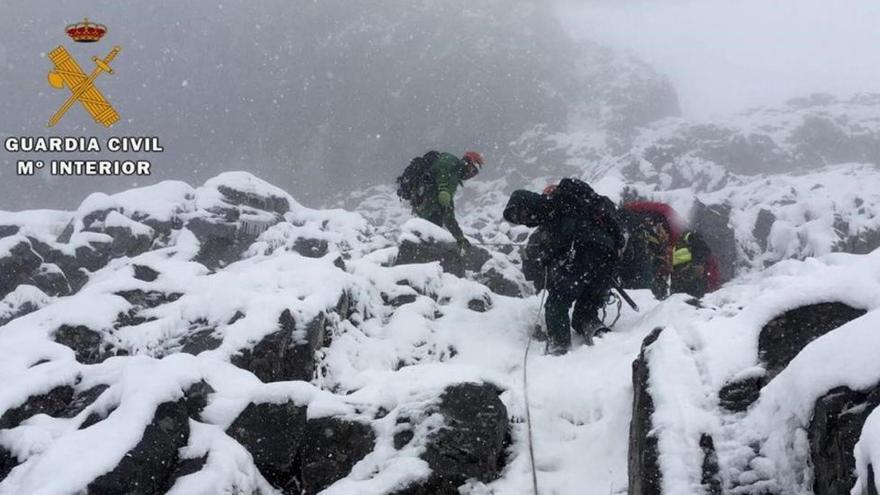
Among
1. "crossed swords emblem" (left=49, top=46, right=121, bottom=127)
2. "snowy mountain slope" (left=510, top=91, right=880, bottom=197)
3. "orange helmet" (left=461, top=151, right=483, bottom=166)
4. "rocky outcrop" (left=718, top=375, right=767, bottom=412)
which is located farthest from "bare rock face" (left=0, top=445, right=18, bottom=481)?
"snowy mountain slope" (left=510, top=91, right=880, bottom=197)

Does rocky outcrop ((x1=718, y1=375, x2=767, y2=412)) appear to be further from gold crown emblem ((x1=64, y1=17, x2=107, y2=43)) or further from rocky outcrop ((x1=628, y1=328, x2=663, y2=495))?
gold crown emblem ((x1=64, y1=17, x2=107, y2=43))

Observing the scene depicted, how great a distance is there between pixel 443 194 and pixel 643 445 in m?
7.18

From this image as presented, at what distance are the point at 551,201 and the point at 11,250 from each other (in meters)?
9.11

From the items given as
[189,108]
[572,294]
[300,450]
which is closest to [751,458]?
[300,450]

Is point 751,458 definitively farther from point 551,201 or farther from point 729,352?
point 551,201

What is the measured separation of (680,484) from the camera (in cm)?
301

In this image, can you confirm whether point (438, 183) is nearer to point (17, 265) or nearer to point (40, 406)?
point (40, 406)

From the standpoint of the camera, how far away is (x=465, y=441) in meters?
4.05

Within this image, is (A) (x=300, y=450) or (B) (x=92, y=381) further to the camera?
(B) (x=92, y=381)

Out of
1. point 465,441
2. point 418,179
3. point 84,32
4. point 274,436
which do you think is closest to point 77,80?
point 84,32

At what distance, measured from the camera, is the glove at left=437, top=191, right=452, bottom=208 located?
33.4 feet

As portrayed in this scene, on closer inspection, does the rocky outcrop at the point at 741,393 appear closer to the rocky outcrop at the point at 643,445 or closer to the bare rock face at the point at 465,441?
the rocky outcrop at the point at 643,445

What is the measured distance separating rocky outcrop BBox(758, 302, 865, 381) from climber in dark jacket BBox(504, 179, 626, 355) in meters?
2.61

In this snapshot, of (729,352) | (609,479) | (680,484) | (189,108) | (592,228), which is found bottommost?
(609,479)
